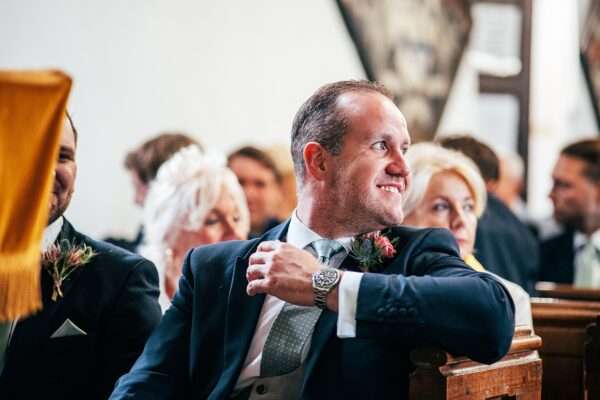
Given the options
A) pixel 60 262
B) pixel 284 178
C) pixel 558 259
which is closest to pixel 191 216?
pixel 60 262

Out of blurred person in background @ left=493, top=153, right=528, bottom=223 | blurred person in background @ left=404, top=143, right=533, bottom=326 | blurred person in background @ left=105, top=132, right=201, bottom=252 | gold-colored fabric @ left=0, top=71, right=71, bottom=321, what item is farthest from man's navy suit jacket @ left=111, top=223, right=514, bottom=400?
blurred person in background @ left=493, top=153, right=528, bottom=223

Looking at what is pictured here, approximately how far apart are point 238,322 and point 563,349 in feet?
4.60

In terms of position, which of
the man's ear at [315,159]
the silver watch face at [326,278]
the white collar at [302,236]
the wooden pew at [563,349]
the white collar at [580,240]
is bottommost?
the white collar at [580,240]

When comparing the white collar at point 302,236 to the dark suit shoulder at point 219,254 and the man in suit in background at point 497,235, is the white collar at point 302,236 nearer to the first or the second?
the dark suit shoulder at point 219,254

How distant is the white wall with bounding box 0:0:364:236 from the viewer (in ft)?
22.0

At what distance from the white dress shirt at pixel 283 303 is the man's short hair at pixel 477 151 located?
9.57 ft

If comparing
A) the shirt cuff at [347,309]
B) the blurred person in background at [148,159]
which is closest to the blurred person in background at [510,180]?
the blurred person in background at [148,159]

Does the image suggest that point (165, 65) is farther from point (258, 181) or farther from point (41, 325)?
point (41, 325)

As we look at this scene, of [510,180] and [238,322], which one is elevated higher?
[238,322]

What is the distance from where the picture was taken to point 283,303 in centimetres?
338

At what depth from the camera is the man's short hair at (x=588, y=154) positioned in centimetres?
836

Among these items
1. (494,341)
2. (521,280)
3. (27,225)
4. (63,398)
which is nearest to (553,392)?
(494,341)

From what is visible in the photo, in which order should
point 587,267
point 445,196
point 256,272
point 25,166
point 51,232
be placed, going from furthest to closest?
point 587,267 → point 445,196 → point 51,232 → point 256,272 → point 25,166

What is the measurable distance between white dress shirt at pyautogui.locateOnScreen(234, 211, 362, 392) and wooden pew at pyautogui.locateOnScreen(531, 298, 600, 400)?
113 centimetres
